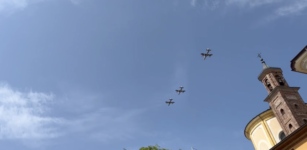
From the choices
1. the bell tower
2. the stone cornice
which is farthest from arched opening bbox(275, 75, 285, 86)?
the stone cornice

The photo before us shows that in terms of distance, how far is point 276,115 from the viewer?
44.8 m

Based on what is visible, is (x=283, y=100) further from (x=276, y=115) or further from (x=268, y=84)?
(x=268, y=84)

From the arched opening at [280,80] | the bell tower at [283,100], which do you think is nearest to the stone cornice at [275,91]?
the bell tower at [283,100]

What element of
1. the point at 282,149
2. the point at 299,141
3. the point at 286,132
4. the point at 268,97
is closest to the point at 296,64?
the point at 299,141

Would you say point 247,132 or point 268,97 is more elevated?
point 268,97

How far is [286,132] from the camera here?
41844 millimetres

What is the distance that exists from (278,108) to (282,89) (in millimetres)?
3456

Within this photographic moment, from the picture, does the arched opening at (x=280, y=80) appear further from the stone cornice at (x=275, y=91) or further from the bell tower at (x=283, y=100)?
the stone cornice at (x=275, y=91)

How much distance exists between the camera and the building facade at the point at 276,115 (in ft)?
139

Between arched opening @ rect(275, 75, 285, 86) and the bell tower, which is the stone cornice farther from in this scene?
arched opening @ rect(275, 75, 285, 86)

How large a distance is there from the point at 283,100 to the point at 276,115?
2.83 m

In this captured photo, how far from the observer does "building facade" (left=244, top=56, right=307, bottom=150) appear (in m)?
42.5

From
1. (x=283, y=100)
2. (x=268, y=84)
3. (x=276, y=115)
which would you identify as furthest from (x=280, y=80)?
(x=276, y=115)

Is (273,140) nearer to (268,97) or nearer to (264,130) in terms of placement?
(264,130)
